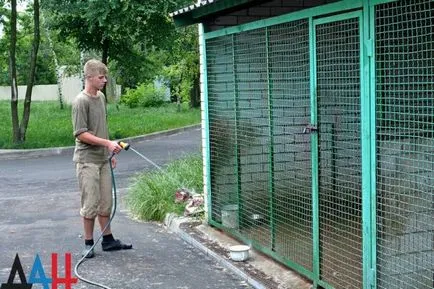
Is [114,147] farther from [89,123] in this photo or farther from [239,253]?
[239,253]

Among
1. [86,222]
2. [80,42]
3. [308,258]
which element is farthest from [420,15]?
[80,42]

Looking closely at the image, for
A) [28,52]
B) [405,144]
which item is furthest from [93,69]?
[28,52]

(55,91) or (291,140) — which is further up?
(55,91)

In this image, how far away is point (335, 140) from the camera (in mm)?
4996

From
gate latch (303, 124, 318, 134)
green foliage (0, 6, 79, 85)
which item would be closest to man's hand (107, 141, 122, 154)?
gate latch (303, 124, 318, 134)

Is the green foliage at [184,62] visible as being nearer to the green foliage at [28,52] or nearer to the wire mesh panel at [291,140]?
the green foliage at [28,52]

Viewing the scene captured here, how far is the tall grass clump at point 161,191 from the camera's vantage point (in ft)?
27.7

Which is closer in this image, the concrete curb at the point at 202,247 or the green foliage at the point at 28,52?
the concrete curb at the point at 202,247

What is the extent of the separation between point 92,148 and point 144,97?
3122cm

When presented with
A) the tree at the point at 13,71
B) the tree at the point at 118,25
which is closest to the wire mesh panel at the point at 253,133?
the tree at the point at 118,25

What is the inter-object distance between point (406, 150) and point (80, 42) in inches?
616

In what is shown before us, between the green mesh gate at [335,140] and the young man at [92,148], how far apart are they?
1225 mm

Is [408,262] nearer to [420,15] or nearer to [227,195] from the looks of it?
[420,15]

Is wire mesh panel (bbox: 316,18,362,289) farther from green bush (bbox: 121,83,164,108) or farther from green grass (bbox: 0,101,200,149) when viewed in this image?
green bush (bbox: 121,83,164,108)
